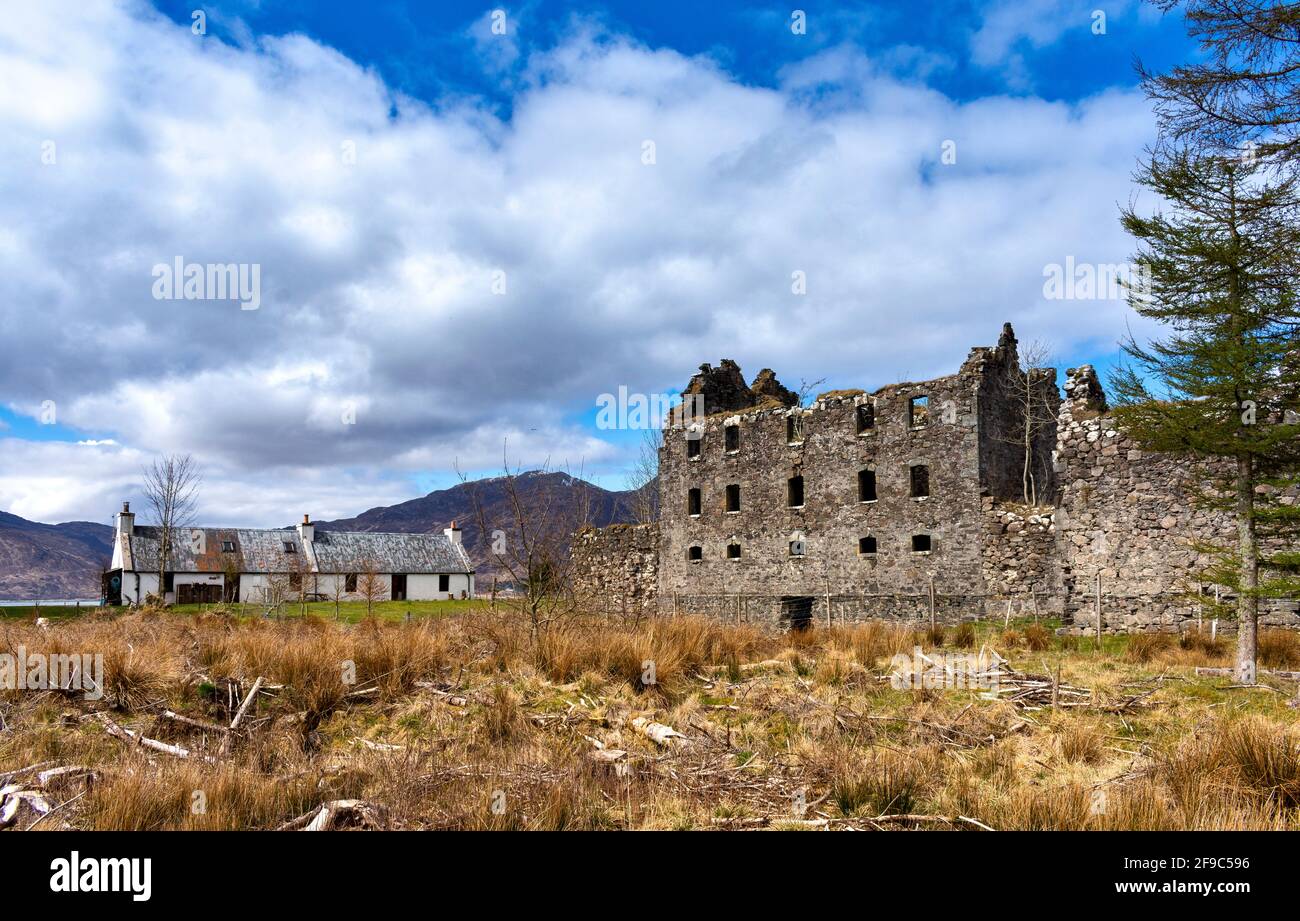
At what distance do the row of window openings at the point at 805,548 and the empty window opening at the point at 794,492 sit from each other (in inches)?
57.0

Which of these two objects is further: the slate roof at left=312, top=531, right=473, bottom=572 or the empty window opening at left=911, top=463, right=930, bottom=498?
the slate roof at left=312, top=531, right=473, bottom=572

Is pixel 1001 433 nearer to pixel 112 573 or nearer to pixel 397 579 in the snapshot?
pixel 397 579

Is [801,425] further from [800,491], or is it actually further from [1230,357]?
[1230,357]

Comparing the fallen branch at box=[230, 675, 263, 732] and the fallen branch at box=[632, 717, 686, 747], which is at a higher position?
the fallen branch at box=[230, 675, 263, 732]

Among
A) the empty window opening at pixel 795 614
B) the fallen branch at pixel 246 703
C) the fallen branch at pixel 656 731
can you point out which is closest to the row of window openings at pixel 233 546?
the empty window opening at pixel 795 614

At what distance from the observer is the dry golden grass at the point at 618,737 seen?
560 centimetres

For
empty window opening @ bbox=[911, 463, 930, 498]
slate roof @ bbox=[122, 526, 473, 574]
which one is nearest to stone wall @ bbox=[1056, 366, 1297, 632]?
empty window opening @ bbox=[911, 463, 930, 498]

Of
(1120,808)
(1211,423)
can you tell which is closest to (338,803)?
(1120,808)

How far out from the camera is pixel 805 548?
29.4 meters

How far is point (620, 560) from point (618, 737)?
27.7m

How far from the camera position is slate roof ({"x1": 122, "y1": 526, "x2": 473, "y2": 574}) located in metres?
52.4

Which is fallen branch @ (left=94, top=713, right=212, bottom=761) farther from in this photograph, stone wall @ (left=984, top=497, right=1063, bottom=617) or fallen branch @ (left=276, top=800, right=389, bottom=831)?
stone wall @ (left=984, top=497, right=1063, bottom=617)

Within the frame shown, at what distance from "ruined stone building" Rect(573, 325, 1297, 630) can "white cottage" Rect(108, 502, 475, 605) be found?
76.9 feet

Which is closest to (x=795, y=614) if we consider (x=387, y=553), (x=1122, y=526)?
(x=1122, y=526)
